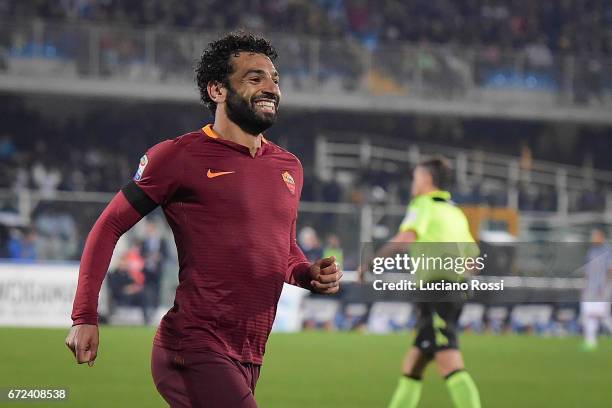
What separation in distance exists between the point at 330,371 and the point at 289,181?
396 inches

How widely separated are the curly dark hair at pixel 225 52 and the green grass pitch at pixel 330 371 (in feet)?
20.2

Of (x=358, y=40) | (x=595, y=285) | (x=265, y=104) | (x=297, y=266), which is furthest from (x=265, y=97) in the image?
(x=358, y=40)

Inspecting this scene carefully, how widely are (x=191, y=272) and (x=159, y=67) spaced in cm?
2283

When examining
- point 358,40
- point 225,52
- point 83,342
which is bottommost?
point 83,342

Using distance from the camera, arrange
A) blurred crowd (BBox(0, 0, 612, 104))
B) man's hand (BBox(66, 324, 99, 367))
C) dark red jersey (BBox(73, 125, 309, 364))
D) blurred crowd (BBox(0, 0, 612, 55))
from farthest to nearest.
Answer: blurred crowd (BBox(0, 0, 612, 55)) < blurred crowd (BBox(0, 0, 612, 104)) < dark red jersey (BBox(73, 125, 309, 364)) < man's hand (BBox(66, 324, 99, 367))

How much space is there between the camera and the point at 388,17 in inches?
1207

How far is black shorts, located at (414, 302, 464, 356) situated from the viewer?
7816 millimetres

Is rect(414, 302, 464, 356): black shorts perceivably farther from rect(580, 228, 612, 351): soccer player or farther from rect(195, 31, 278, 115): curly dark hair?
rect(580, 228, 612, 351): soccer player

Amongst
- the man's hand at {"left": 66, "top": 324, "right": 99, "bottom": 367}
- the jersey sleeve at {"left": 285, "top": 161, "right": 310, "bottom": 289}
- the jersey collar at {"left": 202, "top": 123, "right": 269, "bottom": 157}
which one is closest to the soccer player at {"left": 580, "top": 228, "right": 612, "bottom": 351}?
the jersey sleeve at {"left": 285, "top": 161, "right": 310, "bottom": 289}

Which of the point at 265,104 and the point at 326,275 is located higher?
the point at 265,104

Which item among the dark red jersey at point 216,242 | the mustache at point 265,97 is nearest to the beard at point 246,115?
the mustache at point 265,97

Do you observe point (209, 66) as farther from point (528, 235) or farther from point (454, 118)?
point (454, 118)

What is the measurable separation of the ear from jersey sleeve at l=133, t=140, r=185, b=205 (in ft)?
1.09

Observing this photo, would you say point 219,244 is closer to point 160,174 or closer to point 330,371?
point 160,174
